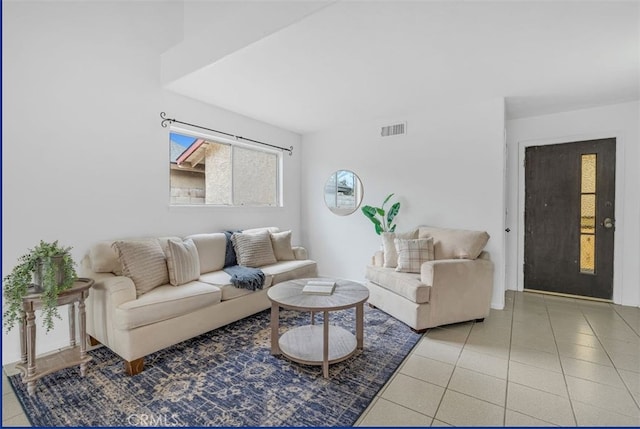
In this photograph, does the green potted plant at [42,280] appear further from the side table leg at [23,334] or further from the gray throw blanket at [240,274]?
the gray throw blanket at [240,274]

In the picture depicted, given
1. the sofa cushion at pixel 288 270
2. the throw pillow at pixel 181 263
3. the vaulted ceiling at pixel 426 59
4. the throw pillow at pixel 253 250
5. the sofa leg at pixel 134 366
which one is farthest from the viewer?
the throw pillow at pixel 253 250

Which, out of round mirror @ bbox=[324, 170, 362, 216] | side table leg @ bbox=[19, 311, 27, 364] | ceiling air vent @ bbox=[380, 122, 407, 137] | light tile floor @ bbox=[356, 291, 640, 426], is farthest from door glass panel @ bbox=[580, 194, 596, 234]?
side table leg @ bbox=[19, 311, 27, 364]

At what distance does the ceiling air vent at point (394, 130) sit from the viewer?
399cm

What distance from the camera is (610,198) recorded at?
11.8 feet

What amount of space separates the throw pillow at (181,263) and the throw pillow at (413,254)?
205cm

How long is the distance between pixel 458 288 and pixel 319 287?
4.55ft

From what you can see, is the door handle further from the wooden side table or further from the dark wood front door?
the wooden side table

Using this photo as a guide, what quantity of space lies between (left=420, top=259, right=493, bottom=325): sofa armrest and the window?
8.39 feet

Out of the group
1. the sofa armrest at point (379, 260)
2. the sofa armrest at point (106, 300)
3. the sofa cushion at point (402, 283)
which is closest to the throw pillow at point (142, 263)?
the sofa armrest at point (106, 300)

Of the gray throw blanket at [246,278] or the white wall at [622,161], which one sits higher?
the white wall at [622,161]

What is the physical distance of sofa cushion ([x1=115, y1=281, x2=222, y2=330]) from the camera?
2.06 meters

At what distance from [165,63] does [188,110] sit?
1.64ft

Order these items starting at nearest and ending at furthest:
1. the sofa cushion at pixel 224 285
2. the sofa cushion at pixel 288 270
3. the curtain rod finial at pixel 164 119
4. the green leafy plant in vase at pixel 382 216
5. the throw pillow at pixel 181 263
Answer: the throw pillow at pixel 181 263, the sofa cushion at pixel 224 285, the curtain rod finial at pixel 164 119, the sofa cushion at pixel 288 270, the green leafy plant in vase at pixel 382 216

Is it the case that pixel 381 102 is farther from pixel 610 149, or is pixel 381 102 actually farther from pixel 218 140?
A: pixel 610 149
